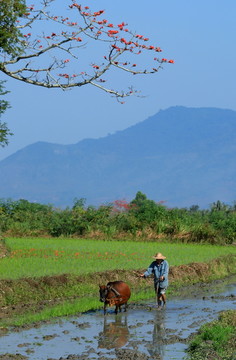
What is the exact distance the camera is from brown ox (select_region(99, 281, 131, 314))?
14070mm

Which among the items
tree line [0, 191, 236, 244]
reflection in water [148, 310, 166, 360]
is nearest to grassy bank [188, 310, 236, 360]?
reflection in water [148, 310, 166, 360]

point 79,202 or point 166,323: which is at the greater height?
point 79,202

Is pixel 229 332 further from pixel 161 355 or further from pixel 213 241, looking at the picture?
pixel 213 241

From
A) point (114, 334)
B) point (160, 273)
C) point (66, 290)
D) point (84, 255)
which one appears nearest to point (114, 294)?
point (160, 273)

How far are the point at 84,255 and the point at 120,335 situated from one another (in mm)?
11275

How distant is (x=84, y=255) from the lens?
928 inches

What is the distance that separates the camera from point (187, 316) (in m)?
14.6

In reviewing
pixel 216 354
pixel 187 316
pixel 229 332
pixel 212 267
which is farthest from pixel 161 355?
pixel 212 267

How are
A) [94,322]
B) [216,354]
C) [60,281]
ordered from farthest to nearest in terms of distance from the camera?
[60,281] < [94,322] < [216,354]

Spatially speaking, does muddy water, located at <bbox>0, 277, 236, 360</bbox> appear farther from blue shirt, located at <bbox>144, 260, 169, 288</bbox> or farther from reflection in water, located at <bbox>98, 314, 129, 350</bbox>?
blue shirt, located at <bbox>144, 260, 169, 288</bbox>

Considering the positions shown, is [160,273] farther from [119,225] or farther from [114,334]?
[119,225]

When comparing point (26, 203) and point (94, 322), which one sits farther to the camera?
point (26, 203)

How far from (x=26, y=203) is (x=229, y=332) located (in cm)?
2560

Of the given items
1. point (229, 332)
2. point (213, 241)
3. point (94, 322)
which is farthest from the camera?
point (213, 241)
